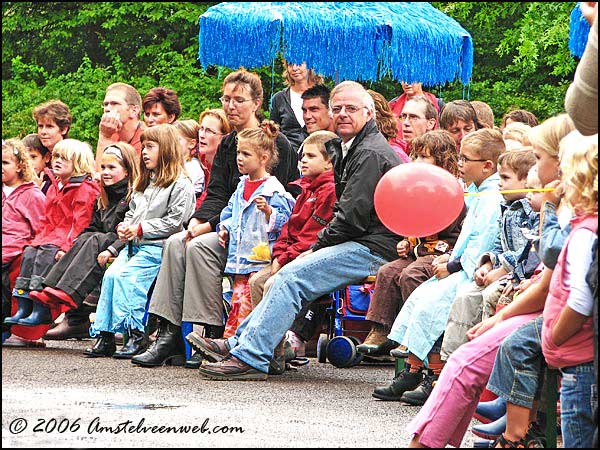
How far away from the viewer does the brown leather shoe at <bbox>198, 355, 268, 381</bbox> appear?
8.16m

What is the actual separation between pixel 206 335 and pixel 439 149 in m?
2.45

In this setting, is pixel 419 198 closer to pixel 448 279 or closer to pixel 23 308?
pixel 448 279

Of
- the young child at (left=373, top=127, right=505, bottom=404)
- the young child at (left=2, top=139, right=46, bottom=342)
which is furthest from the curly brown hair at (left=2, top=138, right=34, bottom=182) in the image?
the young child at (left=373, top=127, right=505, bottom=404)

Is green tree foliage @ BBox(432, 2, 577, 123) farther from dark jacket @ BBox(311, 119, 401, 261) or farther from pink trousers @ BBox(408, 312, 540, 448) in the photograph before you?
pink trousers @ BBox(408, 312, 540, 448)

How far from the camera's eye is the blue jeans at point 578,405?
4.82 metres

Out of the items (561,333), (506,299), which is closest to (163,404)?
(506,299)

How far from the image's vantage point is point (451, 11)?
19219 mm

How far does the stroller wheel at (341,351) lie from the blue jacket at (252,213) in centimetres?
74

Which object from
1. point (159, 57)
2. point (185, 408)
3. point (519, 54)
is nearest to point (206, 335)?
point (185, 408)

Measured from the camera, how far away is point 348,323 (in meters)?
8.80

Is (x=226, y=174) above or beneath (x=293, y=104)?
beneath

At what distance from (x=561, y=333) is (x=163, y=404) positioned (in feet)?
8.96

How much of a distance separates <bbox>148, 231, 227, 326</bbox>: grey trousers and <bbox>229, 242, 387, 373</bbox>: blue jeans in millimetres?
906

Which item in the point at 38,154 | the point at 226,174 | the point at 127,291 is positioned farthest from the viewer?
the point at 38,154
